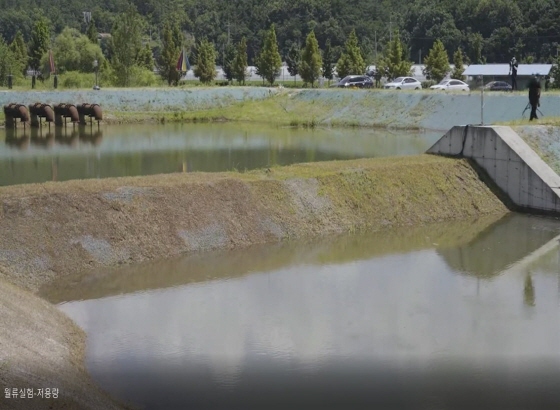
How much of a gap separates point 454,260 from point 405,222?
366cm

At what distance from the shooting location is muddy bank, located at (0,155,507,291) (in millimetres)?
17812

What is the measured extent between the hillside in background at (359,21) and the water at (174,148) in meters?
45.1

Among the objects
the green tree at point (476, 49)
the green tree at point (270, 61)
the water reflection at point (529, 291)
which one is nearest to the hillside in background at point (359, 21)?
the green tree at point (476, 49)

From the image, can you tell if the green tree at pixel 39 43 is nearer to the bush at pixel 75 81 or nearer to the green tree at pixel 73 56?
the green tree at pixel 73 56

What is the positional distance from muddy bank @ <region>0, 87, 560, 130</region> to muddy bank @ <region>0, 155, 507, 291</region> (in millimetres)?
18533

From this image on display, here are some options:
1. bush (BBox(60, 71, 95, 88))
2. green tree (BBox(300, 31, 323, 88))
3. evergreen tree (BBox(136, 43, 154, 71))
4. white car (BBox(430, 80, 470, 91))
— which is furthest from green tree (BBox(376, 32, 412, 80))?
evergreen tree (BBox(136, 43, 154, 71))

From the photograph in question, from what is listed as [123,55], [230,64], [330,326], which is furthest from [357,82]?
[330,326]

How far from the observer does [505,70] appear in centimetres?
7069

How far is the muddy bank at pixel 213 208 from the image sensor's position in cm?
1781

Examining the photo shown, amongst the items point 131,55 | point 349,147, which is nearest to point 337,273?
point 349,147

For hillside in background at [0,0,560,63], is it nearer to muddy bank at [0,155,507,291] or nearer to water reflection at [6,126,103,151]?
water reflection at [6,126,103,151]

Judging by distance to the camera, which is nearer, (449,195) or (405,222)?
(405,222)

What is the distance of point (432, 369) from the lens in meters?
12.9

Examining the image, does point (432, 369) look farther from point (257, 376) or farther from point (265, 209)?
point (265, 209)
